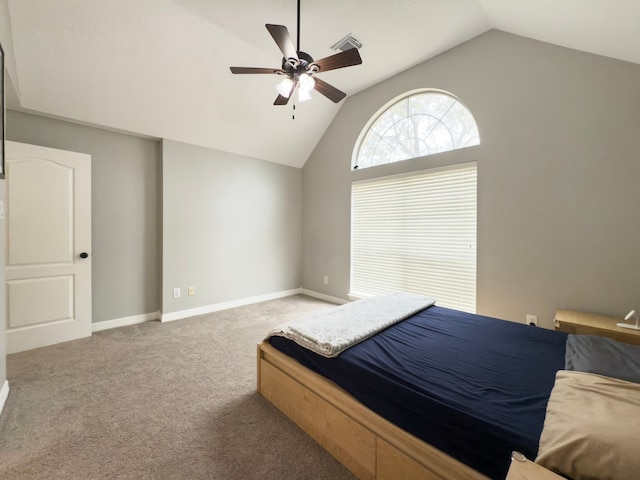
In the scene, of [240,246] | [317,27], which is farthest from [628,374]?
[240,246]

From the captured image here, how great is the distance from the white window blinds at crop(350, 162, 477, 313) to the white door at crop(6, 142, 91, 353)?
3431 millimetres

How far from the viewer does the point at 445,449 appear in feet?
3.38

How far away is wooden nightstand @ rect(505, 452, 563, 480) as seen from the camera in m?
0.72

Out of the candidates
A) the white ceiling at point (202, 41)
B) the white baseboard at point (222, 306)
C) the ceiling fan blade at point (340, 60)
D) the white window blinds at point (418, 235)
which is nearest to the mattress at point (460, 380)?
the white window blinds at point (418, 235)

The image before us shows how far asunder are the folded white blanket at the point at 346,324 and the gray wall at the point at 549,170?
3.68 feet

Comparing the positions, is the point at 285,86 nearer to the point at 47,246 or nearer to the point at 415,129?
the point at 415,129

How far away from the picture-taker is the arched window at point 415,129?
3121 mm

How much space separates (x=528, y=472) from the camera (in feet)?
2.43

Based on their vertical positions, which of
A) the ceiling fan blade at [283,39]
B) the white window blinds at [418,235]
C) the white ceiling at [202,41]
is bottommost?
the white window blinds at [418,235]

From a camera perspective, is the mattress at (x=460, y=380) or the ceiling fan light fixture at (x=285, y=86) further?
the ceiling fan light fixture at (x=285, y=86)

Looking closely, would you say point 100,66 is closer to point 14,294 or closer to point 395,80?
point 14,294

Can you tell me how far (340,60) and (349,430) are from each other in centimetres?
238

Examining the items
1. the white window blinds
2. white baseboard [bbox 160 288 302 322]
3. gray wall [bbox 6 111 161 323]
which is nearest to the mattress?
the white window blinds

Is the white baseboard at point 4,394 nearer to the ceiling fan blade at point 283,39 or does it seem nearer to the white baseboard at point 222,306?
the white baseboard at point 222,306
